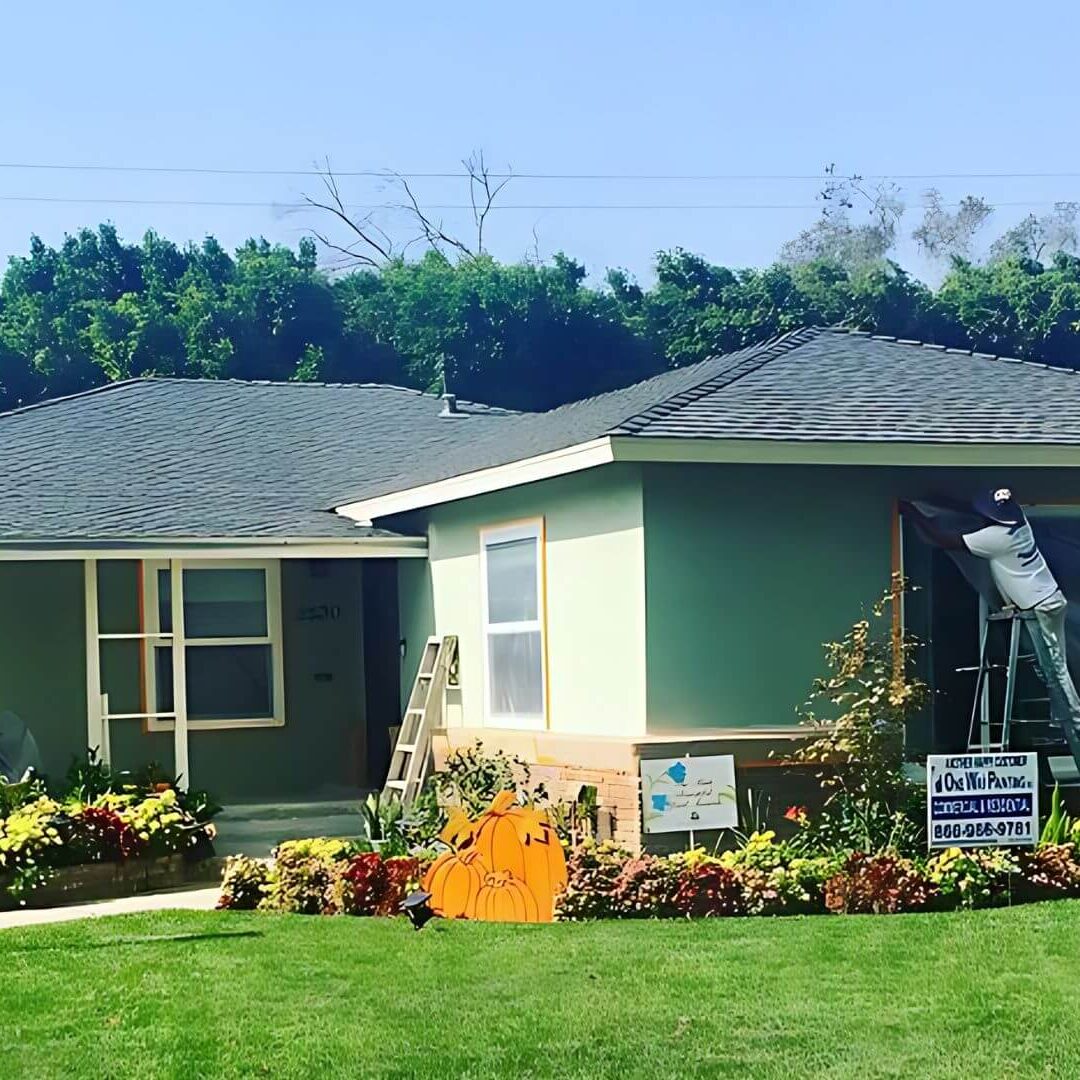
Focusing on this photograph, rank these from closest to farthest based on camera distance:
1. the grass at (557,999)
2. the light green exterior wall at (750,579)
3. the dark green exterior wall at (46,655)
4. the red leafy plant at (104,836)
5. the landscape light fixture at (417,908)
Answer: the grass at (557,999)
the landscape light fixture at (417,908)
the light green exterior wall at (750,579)
the red leafy plant at (104,836)
the dark green exterior wall at (46,655)

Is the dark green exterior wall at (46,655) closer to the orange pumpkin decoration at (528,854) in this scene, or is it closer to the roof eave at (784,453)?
the roof eave at (784,453)

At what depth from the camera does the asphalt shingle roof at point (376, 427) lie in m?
12.8

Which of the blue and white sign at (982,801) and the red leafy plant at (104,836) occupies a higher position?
the blue and white sign at (982,801)

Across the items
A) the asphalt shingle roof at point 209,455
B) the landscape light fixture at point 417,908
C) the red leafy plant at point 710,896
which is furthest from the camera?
the asphalt shingle roof at point 209,455

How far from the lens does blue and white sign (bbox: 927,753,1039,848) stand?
10.8 m

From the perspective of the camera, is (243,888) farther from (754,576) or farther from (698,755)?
(754,576)

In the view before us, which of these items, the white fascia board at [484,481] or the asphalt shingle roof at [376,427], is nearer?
the white fascia board at [484,481]

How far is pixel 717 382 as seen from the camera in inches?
529

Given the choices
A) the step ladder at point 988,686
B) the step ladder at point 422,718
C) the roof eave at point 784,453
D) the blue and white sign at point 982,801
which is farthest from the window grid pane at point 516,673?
the blue and white sign at point 982,801

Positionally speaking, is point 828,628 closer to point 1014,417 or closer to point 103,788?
point 1014,417

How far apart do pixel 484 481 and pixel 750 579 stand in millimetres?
2471

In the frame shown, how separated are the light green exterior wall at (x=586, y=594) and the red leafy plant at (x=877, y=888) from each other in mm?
2184

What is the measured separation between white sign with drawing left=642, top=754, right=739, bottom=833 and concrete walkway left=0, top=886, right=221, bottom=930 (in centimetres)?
297

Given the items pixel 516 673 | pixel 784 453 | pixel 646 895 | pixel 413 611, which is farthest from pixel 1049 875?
pixel 413 611
